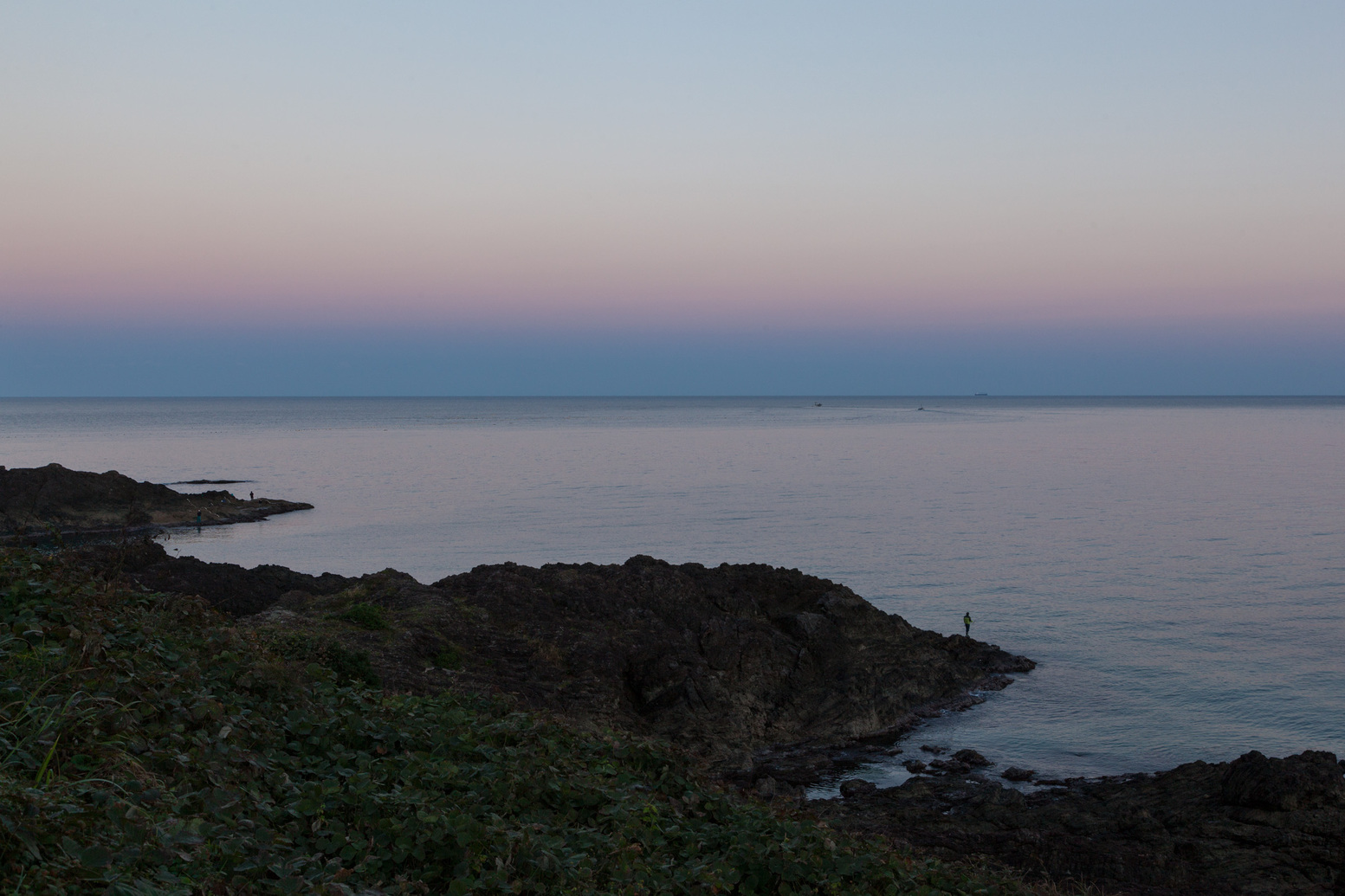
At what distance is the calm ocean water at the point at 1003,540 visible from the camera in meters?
29.3

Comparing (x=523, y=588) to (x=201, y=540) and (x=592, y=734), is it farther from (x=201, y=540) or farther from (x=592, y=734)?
(x=201, y=540)

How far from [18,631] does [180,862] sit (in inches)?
210

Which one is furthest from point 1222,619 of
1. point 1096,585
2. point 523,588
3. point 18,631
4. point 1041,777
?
point 18,631

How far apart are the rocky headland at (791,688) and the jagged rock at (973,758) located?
0.26 feet

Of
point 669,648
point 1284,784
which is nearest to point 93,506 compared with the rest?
point 669,648

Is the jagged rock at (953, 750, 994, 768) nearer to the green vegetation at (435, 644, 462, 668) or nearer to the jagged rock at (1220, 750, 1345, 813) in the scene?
the jagged rock at (1220, 750, 1345, 813)

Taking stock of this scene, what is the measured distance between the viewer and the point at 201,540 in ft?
200

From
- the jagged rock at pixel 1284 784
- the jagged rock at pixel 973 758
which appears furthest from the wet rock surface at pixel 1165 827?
the jagged rock at pixel 973 758

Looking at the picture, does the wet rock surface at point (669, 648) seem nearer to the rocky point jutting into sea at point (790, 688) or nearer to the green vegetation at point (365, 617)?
the rocky point jutting into sea at point (790, 688)

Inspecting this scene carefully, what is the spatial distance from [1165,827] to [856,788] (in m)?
6.93

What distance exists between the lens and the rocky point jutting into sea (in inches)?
702

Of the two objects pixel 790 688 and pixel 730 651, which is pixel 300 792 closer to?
pixel 730 651

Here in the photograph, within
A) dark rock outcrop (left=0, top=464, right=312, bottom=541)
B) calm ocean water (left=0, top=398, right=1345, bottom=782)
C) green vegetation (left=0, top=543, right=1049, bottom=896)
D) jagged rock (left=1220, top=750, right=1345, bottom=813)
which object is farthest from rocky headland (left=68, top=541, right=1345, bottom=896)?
dark rock outcrop (left=0, top=464, right=312, bottom=541)

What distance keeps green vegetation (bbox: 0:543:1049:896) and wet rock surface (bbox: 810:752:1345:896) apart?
20.4ft
